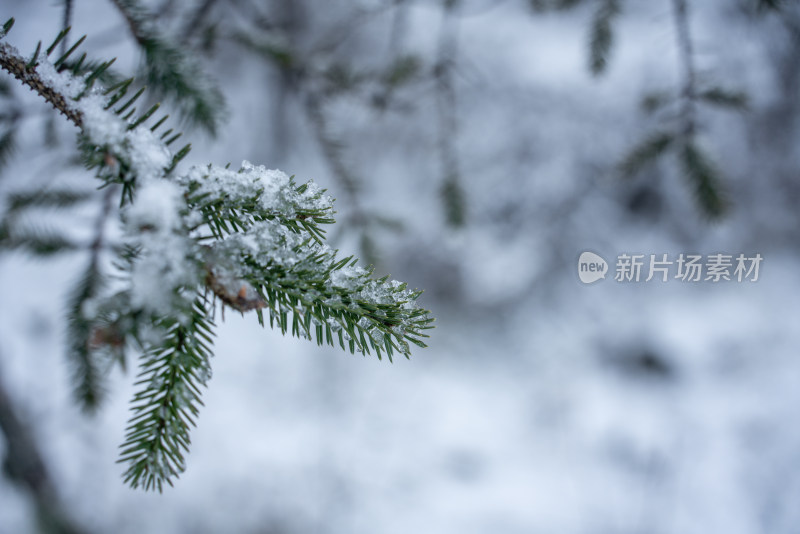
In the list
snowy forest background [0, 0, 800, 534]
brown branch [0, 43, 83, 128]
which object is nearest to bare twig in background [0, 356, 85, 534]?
snowy forest background [0, 0, 800, 534]

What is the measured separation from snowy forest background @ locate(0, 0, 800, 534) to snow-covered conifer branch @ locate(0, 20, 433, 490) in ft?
5.49

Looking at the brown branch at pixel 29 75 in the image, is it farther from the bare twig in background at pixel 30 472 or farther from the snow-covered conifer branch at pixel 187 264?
the bare twig in background at pixel 30 472

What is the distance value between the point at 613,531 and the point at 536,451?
518mm

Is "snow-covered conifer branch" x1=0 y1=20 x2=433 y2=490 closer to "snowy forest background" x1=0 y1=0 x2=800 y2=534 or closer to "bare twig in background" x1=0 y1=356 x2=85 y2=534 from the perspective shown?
"snowy forest background" x1=0 y1=0 x2=800 y2=534

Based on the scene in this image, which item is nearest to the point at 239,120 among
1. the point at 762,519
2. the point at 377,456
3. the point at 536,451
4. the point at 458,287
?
the point at 458,287

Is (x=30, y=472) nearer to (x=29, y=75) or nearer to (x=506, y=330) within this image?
(x=29, y=75)

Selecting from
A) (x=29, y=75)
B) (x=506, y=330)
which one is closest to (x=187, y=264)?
(x=29, y=75)

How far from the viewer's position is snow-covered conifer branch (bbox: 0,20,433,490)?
13.6 inches

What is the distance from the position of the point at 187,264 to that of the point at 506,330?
262 cm

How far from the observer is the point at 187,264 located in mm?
345

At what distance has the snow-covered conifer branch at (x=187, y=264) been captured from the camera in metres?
0.35

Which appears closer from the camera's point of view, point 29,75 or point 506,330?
point 29,75

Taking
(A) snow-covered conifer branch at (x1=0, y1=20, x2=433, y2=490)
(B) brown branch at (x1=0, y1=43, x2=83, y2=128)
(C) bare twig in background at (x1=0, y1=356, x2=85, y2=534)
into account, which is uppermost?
(B) brown branch at (x1=0, y1=43, x2=83, y2=128)

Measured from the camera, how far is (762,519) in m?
2.24
